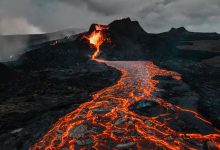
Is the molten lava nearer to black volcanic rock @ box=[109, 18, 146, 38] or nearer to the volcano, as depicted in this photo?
black volcanic rock @ box=[109, 18, 146, 38]

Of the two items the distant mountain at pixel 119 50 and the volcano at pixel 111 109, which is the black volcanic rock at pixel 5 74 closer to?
the volcano at pixel 111 109

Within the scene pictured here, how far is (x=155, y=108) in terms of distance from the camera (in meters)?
20.4

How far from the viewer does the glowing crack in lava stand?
14750 mm

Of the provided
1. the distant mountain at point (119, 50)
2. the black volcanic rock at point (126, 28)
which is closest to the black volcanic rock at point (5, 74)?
the distant mountain at point (119, 50)

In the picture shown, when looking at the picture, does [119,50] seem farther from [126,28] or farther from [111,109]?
[111,109]

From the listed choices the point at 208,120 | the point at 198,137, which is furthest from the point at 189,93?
the point at 198,137

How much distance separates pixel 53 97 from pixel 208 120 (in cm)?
1639

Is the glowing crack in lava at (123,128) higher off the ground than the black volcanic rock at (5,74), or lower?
lower

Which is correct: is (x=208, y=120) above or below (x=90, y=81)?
below

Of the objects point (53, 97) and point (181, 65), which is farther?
point (181, 65)

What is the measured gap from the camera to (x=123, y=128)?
16750mm

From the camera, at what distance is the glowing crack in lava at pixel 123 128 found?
14.8m

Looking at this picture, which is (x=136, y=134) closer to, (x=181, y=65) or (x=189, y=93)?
(x=189, y=93)

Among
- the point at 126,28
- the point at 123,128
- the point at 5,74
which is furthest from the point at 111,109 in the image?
the point at 126,28
